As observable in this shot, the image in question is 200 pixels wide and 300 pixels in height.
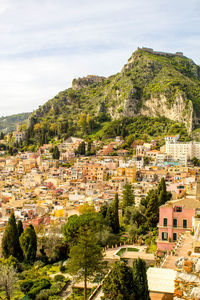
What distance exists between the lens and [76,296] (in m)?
19.2

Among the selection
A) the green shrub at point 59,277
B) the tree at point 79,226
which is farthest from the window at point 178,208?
the green shrub at point 59,277

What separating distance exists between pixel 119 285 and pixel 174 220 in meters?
11.8

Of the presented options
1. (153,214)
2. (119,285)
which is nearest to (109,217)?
(153,214)

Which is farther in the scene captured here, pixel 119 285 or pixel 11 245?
pixel 11 245

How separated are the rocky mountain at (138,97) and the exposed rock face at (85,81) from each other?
95 centimetres

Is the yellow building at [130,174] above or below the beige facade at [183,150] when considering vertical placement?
below

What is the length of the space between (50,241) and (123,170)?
1306 inches

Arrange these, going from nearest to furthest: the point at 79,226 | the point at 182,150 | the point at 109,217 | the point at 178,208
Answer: the point at 178,208 < the point at 79,226 < the point at 109,217 < the point at 182,150

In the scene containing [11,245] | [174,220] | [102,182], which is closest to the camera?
[174,220]

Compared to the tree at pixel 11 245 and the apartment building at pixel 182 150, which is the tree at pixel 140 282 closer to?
the tree at pixel 11 245

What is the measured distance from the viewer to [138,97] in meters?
103

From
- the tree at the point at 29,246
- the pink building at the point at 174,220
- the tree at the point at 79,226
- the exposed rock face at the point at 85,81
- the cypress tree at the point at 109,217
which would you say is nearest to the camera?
the pink building at the point at 174,220

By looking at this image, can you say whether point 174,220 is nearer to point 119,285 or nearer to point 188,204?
point 188,204

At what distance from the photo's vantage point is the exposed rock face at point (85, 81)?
137 meters
